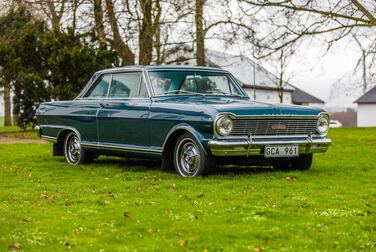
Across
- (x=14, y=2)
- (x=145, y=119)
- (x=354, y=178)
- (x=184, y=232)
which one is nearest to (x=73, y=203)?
(x=184, y=232)

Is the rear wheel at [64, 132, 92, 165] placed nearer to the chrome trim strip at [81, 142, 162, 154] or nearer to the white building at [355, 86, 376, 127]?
the chrome trim strip at [81, 142, 162, 154]

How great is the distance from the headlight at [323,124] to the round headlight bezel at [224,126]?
1.73 meters

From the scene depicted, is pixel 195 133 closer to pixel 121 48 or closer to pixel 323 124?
pixel 323 124

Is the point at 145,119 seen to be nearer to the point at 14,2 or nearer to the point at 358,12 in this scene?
the point at 358,12

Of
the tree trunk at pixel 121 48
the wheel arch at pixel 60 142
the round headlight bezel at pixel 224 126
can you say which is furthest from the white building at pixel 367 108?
the round headlight bezel at pixel 224 126

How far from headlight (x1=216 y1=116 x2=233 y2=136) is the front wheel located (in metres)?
0.40

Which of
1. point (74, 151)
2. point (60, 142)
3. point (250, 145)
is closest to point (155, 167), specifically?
point (74, 151)

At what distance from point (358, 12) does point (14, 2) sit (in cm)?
1324

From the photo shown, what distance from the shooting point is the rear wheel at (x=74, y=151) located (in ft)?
42.5

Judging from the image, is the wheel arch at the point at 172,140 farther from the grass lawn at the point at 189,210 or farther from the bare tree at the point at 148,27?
the bare tree at the point at 148,27

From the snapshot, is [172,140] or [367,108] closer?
[172,140]

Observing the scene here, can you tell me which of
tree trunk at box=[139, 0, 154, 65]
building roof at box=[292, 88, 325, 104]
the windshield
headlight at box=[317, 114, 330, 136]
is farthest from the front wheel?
building roof at box=[292, 88, 325, 104]

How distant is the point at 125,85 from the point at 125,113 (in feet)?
2.30

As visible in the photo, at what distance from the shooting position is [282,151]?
10.4 metres
